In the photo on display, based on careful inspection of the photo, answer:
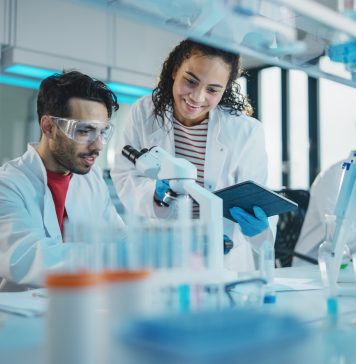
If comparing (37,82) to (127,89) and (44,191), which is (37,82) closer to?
(127,89)

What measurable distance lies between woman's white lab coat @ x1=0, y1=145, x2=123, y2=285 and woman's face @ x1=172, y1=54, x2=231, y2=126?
0.56m

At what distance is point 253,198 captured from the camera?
1.94 m

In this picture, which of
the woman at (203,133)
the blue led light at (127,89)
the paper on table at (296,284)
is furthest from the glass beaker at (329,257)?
the blue led light at (127,89)

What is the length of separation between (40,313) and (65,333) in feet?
1.83

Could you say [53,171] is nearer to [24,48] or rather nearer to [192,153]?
[192,153]

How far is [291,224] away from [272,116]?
9.30 feet

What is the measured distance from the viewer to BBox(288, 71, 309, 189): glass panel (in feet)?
18.2

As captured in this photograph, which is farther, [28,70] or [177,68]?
[28,70]

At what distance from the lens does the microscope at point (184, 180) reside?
1505 millimetres

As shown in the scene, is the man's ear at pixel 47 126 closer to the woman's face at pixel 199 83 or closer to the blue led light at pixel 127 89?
the woman's face at pixel 199 83

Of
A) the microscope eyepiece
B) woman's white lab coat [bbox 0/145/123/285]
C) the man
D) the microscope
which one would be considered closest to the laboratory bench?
the microscope

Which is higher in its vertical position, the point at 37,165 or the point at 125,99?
the point at 125,99

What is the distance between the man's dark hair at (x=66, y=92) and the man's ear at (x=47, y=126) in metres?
0.06

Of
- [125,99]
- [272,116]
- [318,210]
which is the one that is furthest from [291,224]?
[272,116]
